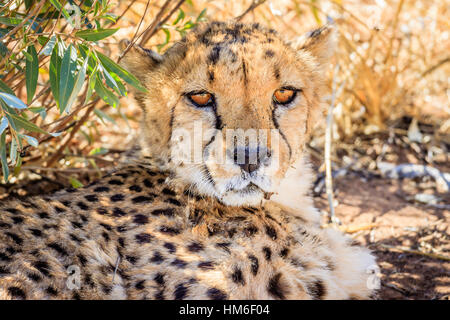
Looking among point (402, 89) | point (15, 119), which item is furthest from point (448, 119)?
point (15, 119)

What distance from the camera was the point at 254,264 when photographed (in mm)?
1623

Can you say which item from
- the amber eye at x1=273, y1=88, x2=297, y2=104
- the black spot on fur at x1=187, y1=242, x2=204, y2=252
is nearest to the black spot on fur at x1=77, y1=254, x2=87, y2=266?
the black spot on fur at x1=187, y1=242, x2=204, y2=252

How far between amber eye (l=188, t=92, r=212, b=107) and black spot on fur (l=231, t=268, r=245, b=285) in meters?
0.60

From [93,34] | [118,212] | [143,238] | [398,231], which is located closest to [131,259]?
[143,238]

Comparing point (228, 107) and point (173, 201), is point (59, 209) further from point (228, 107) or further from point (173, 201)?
point (228, 107)

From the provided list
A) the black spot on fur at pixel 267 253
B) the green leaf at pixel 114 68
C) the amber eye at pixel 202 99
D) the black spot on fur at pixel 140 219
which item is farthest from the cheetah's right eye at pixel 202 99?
the black spot on fur at pixel 267 253

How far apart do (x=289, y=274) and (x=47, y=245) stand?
2.56 ft

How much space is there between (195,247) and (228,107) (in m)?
0.49

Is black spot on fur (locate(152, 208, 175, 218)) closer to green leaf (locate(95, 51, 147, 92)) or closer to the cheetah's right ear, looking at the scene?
green leaf (locate(95, 51, 147, 92))

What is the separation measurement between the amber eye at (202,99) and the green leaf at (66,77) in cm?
44

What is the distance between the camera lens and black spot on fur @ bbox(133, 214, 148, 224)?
5.62 ft

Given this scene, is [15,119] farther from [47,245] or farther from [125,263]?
[125,263]

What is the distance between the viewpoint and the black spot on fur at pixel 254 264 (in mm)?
1614

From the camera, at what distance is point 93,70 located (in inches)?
62.7
